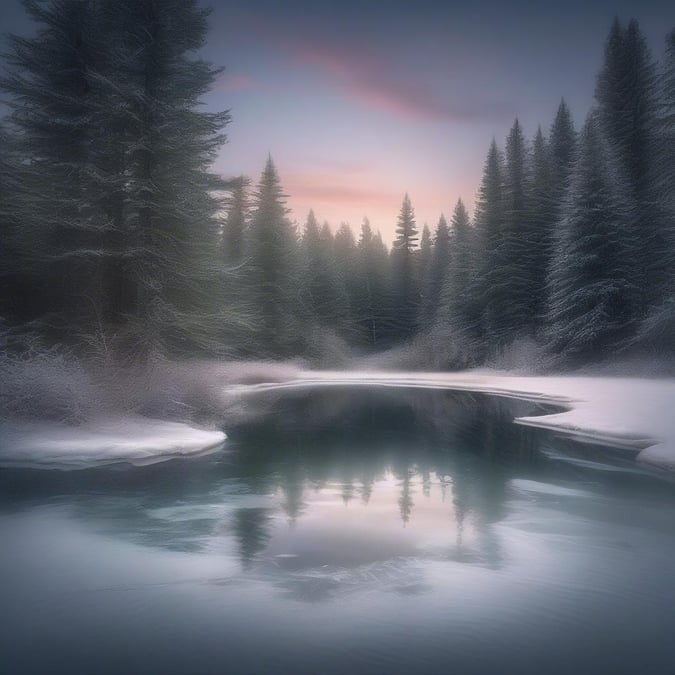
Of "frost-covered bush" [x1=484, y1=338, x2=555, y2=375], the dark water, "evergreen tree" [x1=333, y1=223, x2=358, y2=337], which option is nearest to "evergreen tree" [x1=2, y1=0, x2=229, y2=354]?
the dark water

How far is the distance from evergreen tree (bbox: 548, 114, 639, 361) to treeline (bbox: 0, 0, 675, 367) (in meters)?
0.12

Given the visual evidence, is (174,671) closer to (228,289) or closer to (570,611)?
(570,611)

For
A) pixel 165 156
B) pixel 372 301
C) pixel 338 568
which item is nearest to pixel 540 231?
pixel 372 301

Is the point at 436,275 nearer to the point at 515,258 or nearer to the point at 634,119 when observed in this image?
the point at 515,258

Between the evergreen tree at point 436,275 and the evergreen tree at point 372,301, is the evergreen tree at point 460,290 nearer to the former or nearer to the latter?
the evergreen tree at point 436,275

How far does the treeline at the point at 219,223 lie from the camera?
736 inches

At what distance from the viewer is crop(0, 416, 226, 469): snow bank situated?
513 inches

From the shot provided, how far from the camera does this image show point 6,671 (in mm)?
5316

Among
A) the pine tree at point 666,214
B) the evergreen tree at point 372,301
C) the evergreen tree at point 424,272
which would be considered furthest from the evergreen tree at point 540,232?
the evergreen tree at point 372,301

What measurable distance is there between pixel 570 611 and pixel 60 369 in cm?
1279

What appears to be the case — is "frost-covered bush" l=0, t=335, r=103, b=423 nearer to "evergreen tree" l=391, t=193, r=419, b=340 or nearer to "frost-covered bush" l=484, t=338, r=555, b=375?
"frost-covered bush" l=484, t=338, r=555, b=375

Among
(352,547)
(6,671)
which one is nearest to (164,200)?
(352,547)

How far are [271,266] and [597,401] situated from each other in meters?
27.8

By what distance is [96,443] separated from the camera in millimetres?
13844
